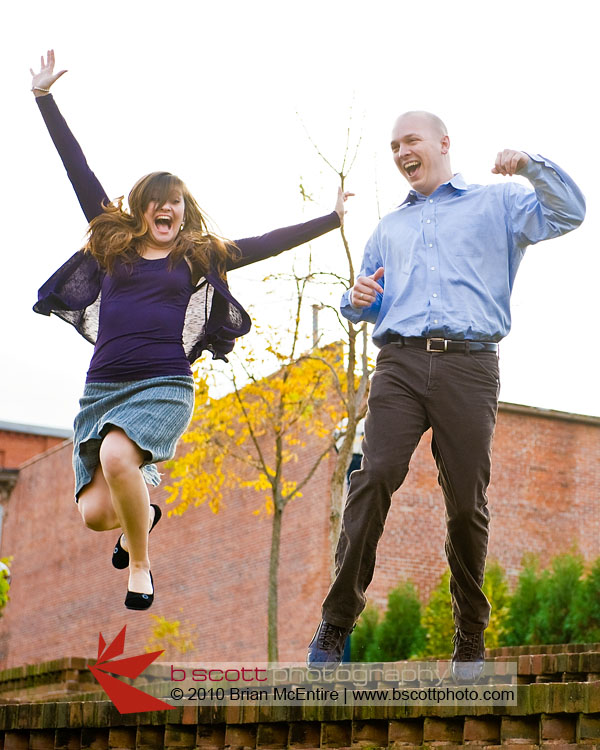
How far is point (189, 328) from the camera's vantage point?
14.4 ft

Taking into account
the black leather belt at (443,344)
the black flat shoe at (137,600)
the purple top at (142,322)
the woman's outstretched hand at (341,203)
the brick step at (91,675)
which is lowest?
the black flat shoe at (137,600)

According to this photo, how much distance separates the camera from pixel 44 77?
15.0 feet

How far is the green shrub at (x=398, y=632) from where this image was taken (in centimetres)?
1777

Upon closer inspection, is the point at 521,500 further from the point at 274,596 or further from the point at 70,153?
the point at 70,153

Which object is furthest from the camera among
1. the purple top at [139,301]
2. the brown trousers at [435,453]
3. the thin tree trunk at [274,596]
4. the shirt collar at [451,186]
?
the thin tree trunk at [274,596]

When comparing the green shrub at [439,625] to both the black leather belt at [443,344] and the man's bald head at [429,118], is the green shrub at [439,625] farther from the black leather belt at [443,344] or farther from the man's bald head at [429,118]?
the man's bald head at [429,118]

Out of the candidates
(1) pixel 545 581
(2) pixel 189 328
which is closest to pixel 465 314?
(2) pixel 189 328

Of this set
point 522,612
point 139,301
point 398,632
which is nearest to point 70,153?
point 139,301

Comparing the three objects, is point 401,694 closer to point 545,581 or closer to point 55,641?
point 545,581

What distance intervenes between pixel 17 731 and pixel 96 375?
2687mm

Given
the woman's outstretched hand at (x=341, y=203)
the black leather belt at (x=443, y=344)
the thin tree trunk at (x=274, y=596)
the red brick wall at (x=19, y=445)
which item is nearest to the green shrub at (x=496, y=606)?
the thin tree trunk at (x=274, y=596)

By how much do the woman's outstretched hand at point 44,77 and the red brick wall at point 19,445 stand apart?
39.4 metres

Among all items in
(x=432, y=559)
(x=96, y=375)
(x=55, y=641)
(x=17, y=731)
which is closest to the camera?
(x=96, y=375)

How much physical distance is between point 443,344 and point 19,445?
40223mm
